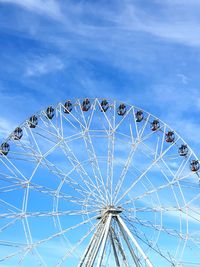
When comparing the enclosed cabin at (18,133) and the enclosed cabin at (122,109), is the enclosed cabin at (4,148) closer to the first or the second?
the enclosed cabin at (18,133)

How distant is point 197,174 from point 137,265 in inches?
379

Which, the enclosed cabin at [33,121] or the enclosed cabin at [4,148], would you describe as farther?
the enclosed cabin at [33,121]

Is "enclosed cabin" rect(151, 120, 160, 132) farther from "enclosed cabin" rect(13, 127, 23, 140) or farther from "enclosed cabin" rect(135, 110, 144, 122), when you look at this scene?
"enclosed cabin" rect(13, 127, 23, 140)

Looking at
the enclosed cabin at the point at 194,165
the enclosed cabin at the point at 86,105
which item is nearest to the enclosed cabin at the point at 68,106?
the enclosed cabin at the point at 86,105

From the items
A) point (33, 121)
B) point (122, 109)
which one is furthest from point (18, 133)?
point (122, 109)

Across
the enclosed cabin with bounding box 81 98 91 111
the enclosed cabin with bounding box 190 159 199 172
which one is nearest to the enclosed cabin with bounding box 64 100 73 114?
the enclosed cabin with bounding box 81 98 91 111

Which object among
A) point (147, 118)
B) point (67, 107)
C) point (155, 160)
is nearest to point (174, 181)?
point (155, 160)

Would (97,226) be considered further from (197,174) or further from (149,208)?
(197,174)

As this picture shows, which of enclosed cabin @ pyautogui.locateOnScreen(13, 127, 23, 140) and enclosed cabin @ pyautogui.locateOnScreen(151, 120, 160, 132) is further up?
enclosed cabin @ pyautogui.locateOnScreen(151, 120, 160, 132)

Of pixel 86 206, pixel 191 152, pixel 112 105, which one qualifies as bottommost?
pixel 86 206

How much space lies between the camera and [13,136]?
49188mm

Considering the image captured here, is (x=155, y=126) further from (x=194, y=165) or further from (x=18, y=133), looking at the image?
(x=18, y=133)

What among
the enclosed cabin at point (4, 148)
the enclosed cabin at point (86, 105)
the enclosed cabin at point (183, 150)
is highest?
the enclosed cabin at point (86, 105)

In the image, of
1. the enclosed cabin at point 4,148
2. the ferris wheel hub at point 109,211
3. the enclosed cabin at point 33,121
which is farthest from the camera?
the enclosed cabin at point 33,121
